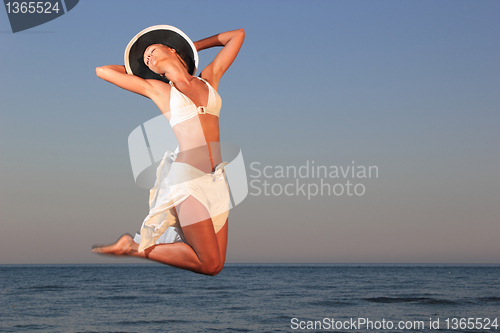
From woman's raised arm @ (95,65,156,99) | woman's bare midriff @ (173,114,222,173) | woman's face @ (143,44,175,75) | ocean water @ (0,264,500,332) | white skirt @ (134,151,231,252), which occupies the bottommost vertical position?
ocean water @ (0,264,500,332)

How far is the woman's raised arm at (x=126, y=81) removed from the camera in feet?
11.8

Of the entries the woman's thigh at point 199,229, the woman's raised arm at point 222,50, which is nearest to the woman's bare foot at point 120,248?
the woman's thigh at point 199,229

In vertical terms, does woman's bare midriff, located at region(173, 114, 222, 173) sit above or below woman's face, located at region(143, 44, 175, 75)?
below

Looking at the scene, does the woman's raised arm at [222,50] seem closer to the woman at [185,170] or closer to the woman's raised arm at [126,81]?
the woman at [185,170]

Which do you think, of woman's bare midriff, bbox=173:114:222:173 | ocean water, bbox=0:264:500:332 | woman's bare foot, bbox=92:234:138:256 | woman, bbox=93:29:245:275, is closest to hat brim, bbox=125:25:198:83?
woman, bbox=93:29:245:275

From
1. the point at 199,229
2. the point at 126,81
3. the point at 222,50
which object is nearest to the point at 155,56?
the point at 126,81

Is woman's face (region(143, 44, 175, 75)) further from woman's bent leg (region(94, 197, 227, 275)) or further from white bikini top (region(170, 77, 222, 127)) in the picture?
woman's bent leg (region(94, 197, 227, 275))

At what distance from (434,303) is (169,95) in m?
24.0

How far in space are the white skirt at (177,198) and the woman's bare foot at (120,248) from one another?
0.19 feet

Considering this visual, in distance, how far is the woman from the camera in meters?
3.44

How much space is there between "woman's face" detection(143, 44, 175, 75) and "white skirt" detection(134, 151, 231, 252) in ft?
2.61

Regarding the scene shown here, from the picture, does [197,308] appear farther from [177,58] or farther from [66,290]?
[177,58]

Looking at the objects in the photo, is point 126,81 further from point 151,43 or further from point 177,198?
point 177,198

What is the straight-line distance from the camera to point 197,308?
73.3ft
